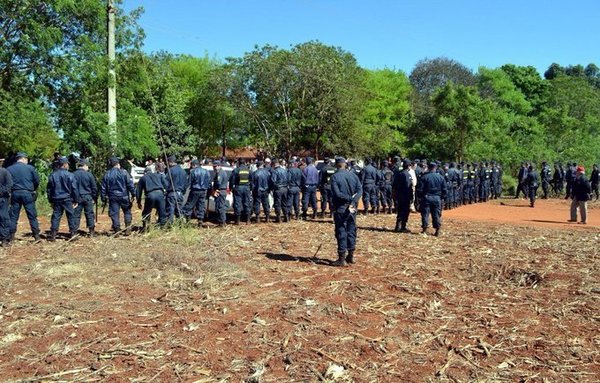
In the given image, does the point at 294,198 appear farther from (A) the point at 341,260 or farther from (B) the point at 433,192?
(A) the point at 341,260

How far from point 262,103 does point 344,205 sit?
2720 centimetres

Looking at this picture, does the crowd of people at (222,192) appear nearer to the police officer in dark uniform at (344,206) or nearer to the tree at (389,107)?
the police officer in dark uniform at (344,206)

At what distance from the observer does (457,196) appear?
22.0m

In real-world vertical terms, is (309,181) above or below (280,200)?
above

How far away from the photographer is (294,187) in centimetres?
1596

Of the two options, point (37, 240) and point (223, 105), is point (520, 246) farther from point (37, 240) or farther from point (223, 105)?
point (223, 105)

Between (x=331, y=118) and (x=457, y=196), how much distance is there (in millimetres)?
15521

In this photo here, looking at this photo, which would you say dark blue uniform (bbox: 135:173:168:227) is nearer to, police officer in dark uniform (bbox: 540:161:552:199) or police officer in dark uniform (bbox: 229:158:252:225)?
police officer in dark uniform (bbox: 229:158:252:225)

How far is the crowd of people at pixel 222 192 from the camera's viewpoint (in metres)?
11.4

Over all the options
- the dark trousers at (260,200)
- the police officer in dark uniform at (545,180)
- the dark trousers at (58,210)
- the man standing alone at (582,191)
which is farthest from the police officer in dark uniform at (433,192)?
the police officer in dark uniform at (545,180)

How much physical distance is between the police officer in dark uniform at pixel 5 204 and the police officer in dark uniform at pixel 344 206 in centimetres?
675

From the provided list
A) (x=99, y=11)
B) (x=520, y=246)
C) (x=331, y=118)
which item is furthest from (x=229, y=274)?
(x=331, y=118)

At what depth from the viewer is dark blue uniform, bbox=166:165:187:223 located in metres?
13.4

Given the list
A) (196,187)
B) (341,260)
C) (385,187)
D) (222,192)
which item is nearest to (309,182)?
(222,192)
